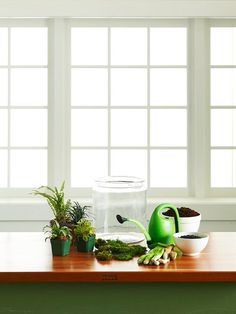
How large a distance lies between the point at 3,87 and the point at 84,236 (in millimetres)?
2222

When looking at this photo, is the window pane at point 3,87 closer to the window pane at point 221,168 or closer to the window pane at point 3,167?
the window pane at point 3,167

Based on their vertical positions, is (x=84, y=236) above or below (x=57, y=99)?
below

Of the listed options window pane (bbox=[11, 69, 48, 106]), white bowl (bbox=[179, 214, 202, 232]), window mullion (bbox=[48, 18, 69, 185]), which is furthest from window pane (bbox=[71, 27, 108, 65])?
white bowl (bbox=[179, 214, 202, 232])

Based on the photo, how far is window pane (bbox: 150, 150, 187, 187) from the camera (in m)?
4.58

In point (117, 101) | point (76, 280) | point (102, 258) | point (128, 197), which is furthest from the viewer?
point (117, 101)

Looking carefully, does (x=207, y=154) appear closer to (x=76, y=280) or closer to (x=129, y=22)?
(x=129, y=22)

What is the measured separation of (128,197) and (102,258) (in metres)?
0.67

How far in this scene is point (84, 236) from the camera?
2641mm

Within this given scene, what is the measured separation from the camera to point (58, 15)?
14.1 ft

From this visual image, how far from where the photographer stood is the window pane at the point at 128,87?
4559 mm

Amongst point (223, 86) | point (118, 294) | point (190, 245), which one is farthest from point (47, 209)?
point (118, 294)

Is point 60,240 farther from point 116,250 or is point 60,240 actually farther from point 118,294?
point 118,294

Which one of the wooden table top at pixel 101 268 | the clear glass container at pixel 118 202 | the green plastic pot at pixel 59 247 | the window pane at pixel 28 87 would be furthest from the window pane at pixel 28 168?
the green plastic pot at pixel 59 247

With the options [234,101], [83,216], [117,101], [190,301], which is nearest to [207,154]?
[234,101]
